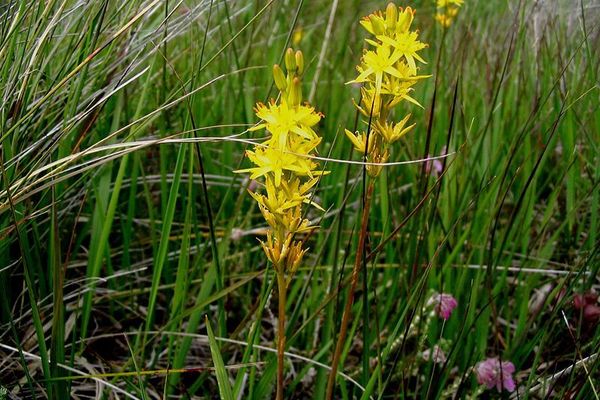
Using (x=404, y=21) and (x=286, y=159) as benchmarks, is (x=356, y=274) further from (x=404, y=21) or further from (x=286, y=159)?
(x=404, y=21)

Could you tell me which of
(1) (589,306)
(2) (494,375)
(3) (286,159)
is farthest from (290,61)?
(1) (589,306)

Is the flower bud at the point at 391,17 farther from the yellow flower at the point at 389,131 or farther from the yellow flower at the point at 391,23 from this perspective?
the yellow flower at the point at 389,131

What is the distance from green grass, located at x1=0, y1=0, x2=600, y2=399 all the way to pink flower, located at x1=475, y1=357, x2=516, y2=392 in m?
0.08

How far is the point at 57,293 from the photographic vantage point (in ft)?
4.35

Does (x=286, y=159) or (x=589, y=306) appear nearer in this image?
(x=286, y=159)

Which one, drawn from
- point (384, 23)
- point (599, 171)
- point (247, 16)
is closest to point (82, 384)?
point (384, 23)

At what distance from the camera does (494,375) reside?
1.81 m

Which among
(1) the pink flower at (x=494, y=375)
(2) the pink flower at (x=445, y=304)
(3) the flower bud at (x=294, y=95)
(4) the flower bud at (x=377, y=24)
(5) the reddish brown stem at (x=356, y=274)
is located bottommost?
(1) the pink flower at (x=494, y=375)

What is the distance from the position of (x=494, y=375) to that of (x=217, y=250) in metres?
0.78

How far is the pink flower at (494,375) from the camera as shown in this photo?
5.82ft

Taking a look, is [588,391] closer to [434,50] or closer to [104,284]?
[104,284]

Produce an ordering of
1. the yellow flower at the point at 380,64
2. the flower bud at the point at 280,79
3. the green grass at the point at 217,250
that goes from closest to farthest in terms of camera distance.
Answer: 1. the flower bud at the point at 280,79
2. the yellow flower at the point at 380,64
3. the green grass at the point at 217,250

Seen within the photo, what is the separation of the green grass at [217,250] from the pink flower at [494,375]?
84mm

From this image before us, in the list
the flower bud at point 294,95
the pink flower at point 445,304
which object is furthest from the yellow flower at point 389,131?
the pink flower at point 445,304
